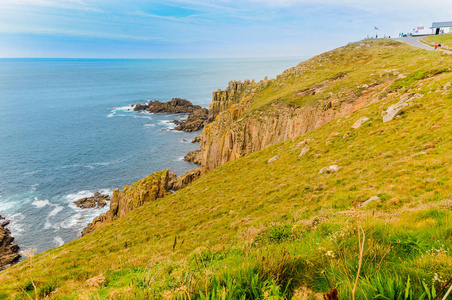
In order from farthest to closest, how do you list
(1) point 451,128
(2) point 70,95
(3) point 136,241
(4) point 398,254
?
1. (2) point 70,95
2. (3) point 136,241
3. (1) point 451,128
4. (4) point 398,254

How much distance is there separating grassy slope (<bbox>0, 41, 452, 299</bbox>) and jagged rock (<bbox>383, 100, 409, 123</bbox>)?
2.93ft

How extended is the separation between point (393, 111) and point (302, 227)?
867 inches

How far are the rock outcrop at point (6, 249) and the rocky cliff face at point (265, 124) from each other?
37.4 metres

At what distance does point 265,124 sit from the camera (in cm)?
4562

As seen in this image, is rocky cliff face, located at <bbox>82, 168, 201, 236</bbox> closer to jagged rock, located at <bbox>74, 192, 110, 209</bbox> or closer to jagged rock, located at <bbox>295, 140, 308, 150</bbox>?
jagged rock, located at <bbox>74, 192, 110, 209</bbox>

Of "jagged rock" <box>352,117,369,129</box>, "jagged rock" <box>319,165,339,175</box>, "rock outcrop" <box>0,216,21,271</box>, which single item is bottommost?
"rock outcrop" <box>0,216,21,271</box>

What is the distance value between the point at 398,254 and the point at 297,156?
23185mm

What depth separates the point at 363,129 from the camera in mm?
24703

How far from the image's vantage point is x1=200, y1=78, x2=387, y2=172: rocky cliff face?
123ft

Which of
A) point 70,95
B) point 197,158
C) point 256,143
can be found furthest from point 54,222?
point 70,95

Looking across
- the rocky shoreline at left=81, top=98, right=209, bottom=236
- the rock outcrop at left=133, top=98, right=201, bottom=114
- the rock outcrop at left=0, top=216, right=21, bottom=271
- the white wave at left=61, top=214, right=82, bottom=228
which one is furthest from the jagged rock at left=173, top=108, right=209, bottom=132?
the rock outcrop at left=0, top=216, right=21, bottom=271

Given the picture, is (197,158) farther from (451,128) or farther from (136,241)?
(451,128)

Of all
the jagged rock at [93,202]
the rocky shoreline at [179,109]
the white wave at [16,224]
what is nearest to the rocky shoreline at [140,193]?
the jagged rock at [93,202]

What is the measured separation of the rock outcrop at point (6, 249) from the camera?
3711 cm
